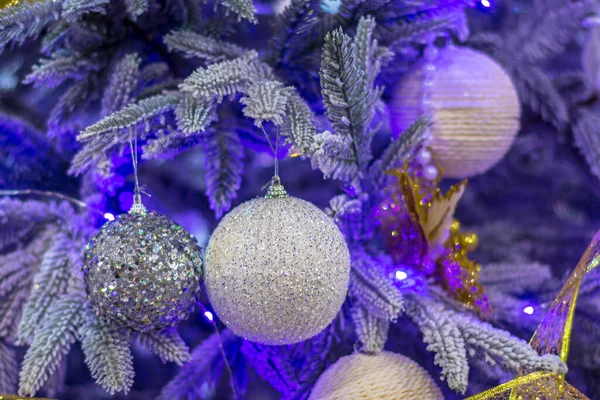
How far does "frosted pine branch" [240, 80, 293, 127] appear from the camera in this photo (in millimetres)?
458

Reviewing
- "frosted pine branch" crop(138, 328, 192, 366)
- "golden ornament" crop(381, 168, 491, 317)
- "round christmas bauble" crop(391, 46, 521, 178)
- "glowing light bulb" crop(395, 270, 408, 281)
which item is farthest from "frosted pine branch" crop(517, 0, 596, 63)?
"frosted pine branch" crop(138, 328, 192, 366)

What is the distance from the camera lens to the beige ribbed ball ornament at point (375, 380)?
50cm

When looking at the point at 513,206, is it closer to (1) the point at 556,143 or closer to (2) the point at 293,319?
(1) the point at 556,143

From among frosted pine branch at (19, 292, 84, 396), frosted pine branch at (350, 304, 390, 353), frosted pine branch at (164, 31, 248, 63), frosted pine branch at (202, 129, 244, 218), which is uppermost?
frosted pine branch at (164, 31, 248, 63)

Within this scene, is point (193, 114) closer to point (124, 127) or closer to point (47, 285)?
point (124, 127)

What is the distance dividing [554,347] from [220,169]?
38cm

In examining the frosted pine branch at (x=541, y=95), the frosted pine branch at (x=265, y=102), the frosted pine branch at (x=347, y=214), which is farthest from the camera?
the frosted pine branch at (x=541, y=95)

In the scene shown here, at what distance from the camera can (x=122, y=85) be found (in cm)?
57

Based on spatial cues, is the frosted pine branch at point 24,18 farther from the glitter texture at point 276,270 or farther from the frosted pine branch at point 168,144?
the glitter texture at point 276,270

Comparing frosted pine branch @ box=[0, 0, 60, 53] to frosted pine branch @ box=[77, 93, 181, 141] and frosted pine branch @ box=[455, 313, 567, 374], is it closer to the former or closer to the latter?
frosted pine branch @ box=[77, 93, 181, 141]

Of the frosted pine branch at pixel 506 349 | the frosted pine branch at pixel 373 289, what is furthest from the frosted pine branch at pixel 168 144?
the frosted pine branch at pixel 506 349

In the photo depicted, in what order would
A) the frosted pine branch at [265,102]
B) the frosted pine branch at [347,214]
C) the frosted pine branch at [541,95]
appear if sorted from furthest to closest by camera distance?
the frosted pine branch at [541,95] → the frosted pine branch at [347,214] → the frosted pine branch at [265,102]

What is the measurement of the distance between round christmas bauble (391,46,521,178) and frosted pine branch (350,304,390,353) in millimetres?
218

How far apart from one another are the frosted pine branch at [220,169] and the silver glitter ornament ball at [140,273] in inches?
3.1
